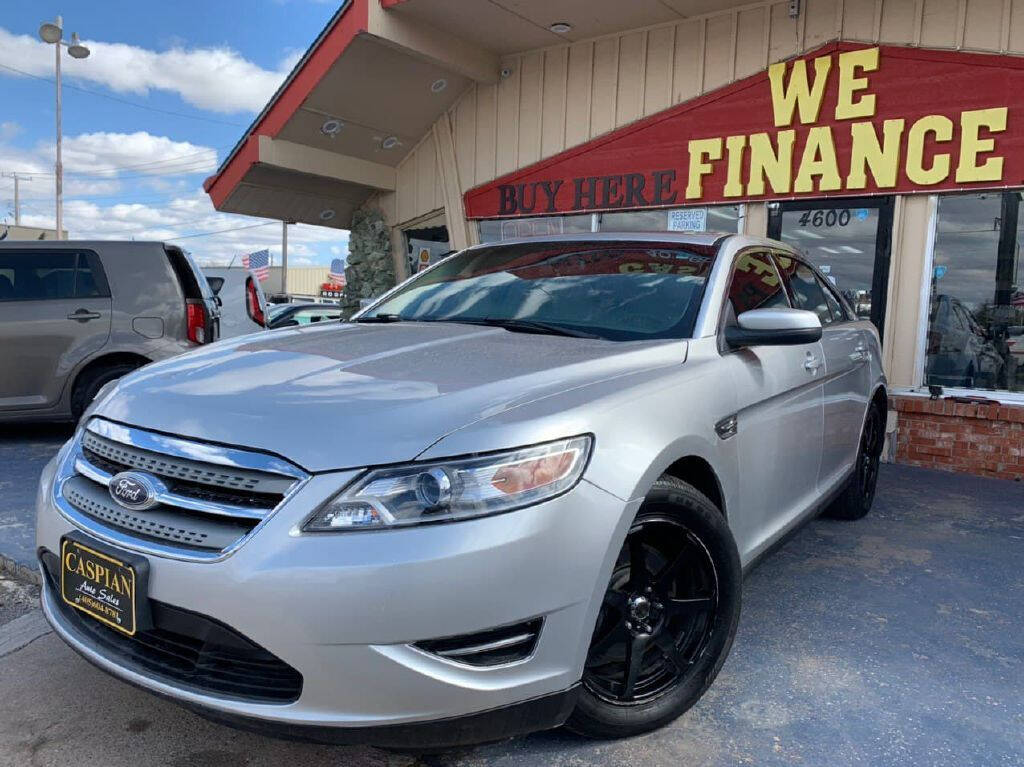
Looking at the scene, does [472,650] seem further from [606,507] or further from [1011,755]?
[1011,755]

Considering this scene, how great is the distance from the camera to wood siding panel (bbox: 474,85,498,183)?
900 cm

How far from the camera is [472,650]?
70.6 inches

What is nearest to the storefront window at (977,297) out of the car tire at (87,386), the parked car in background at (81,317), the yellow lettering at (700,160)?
the yellow lettering at (700,160)

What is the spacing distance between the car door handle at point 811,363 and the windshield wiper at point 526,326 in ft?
3.54

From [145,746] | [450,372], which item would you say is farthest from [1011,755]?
[145,746]

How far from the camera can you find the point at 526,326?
2.90 metres

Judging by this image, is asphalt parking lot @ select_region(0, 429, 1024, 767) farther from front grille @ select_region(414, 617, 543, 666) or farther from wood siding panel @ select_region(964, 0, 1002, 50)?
wood siding panel @ select_region(964, 0, 1002, 50)

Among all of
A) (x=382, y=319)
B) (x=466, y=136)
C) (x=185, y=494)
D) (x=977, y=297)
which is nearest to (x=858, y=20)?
(x=977, y=297)

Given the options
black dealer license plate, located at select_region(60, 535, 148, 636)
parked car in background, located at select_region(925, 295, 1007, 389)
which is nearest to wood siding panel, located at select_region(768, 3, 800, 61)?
parked car in background, located at select_region(925, 295, 1007, 389)

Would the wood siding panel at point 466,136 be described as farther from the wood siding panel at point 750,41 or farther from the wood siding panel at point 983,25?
the wood siding panel at point 983,25

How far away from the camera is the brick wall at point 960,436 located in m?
5.96

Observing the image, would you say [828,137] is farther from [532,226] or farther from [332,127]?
[332,127]

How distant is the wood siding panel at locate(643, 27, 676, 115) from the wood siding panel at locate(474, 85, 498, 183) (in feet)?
6.36

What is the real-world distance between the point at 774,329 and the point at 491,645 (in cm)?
149
